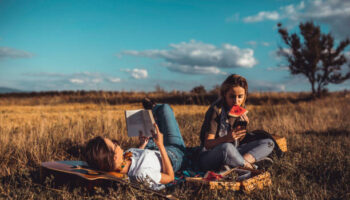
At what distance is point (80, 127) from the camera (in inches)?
225

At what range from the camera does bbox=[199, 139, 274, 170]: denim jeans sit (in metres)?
3.33

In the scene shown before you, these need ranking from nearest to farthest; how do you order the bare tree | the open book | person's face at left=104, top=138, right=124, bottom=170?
person's face at left=104, top=138, right=124, bottom=170
the open book
the bare tree

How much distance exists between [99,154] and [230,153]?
5.04ft

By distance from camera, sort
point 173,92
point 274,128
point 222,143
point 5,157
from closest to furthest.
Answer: point 222,143, point 5,157, point 274,128, point 173,92

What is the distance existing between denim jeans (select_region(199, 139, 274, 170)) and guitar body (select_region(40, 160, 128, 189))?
1.20 meters

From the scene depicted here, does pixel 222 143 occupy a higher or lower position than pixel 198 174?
higher

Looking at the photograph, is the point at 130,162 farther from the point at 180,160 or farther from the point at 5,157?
the point at 5,157

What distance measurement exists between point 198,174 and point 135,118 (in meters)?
1.08

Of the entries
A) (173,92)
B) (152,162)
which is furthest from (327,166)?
(173,92)

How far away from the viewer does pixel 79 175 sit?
267 cm

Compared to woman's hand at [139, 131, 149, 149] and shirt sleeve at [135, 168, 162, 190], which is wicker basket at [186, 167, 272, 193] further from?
woman's hand at [139, 131, 149, 149]

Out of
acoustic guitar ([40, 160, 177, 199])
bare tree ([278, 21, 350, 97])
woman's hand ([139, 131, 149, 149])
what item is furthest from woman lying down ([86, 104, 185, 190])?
bare tree ([278, 21, 350, 97])

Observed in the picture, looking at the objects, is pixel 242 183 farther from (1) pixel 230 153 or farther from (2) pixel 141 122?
(2) pixel 141 122

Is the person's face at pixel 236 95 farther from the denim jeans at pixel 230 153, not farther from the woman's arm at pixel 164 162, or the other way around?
the woman's arm at pixel 164 162
